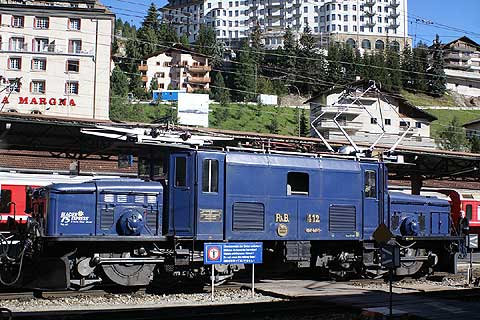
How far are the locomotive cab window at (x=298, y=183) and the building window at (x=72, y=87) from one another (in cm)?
5382

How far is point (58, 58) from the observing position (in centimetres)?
6794

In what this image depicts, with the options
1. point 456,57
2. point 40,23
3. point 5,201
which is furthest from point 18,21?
point 456,57

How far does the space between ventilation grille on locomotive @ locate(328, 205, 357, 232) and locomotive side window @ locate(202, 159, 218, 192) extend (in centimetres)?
388

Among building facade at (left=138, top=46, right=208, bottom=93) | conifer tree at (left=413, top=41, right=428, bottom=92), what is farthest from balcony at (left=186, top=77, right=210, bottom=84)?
conifer tree at (left=413, top=41, right=428, bottom=92)

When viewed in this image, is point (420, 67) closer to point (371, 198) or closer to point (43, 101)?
point (43, 101)

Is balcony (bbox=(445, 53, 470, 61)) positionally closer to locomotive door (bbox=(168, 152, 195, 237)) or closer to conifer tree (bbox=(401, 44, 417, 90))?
conifer tree (bbox=(401, 44, 417, 90))

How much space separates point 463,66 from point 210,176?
463 ft

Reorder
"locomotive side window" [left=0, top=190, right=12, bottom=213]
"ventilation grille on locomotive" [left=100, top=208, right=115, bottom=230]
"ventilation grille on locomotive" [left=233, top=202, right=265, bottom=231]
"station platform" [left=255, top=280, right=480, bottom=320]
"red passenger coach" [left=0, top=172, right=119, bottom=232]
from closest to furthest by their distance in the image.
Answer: "station platform" [left=255, top=280, right=480, bottom=320] < "ventilation grille on locomotive" [left=100, top=208, right=115, bottom=230] < "ventilation grille on locomotive" [left=233, top=202, right=265, bottom=231] < "locomotive side window" [left=0, top=190, right=12, bottom=213] < "red passenger coach" [left=0, top=172, right=119, bottom=232]

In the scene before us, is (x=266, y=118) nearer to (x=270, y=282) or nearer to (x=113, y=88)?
(x=113, y=88)

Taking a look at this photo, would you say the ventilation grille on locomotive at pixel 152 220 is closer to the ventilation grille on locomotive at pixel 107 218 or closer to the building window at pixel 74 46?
the ventilation grille on locomotive at pixel 107 218

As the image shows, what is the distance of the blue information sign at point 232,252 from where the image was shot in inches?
597

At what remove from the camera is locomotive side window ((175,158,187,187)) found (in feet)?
51.6

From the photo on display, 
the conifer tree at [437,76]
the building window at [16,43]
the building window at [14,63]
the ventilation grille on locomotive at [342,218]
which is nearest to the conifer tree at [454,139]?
the conifer tree at [437,76]

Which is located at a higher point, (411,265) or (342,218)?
(342,218)
